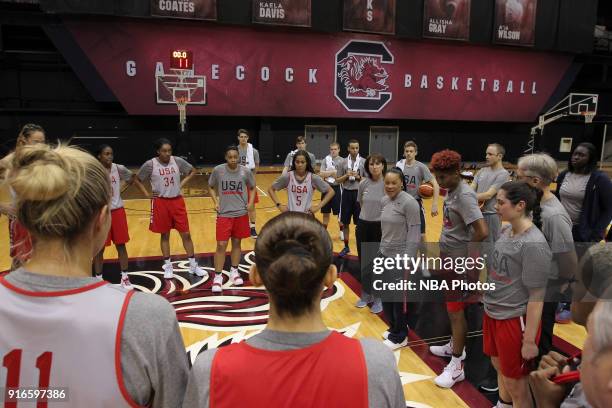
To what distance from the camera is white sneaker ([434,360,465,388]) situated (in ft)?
12.5

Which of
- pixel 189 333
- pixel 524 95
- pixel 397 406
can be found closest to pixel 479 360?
pixel 189 333

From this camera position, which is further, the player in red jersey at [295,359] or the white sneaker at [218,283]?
the white sneaker at [218,283]

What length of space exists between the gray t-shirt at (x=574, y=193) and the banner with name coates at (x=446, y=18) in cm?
1365

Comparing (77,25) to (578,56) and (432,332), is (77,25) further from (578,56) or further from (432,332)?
(578,56)

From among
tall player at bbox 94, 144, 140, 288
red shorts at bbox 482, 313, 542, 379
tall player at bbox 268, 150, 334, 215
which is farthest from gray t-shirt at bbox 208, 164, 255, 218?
red shorts at bbox 482, 313, 542, 379

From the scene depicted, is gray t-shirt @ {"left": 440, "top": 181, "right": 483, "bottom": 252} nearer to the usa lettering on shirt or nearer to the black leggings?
the black leggings

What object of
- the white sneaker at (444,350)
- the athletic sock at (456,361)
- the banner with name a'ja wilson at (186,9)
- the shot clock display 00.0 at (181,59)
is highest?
the banner with name a'ja wilson at (186,9)

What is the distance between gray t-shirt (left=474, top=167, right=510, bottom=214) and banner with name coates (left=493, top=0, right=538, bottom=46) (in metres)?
14.2

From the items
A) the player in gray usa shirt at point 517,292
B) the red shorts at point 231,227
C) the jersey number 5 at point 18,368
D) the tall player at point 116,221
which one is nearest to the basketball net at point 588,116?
the red shorts at point 231,227

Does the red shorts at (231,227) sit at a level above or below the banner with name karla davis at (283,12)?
below

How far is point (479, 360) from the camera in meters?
4.25

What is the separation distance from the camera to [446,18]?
17266 mm

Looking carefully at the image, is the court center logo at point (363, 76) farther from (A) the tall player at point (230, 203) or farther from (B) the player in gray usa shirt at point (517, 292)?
(B) the player in gray usa shirt at point (517, 292)

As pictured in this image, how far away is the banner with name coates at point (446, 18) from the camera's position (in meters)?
17.0
